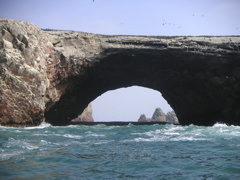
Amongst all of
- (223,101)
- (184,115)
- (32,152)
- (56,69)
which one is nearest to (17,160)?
(32,152)

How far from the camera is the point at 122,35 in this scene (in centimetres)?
2656

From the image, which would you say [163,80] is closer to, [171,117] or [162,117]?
[162,117]

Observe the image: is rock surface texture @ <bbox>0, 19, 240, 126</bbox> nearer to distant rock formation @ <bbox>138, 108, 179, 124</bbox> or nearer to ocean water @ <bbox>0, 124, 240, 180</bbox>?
ocean water @ <bbox>0, 124, 240, 180</bbox>

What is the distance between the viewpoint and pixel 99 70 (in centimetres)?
2717

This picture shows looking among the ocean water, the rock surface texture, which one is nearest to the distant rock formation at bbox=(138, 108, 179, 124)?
the rock surface texture

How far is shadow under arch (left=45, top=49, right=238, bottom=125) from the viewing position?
25.6 meters


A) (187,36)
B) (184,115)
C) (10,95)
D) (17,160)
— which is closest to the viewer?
(17,160)

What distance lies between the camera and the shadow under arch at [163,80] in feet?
84.0

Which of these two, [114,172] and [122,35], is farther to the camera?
[122,35]

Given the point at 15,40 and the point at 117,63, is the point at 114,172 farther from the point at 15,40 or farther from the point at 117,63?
the point at 117,63

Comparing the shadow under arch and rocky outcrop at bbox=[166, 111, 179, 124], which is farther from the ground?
the shadow under arch

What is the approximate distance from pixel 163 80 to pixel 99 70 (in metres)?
6.71

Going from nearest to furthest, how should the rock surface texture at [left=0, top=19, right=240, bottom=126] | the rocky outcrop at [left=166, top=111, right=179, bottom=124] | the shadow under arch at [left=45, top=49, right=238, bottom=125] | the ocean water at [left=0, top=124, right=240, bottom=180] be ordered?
1. the ocean water at [left=0, top=124, right=240, bottom=180]
2. the rock surface texture at [left=0, top=19, right=240, bottom=126]
3. the shadow under arch at [left=45, top=49, right=238, bottom=125]
4. the rocky outcrop at [left=166, top=111, right=179, bottom=124]

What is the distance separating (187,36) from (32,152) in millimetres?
19839
